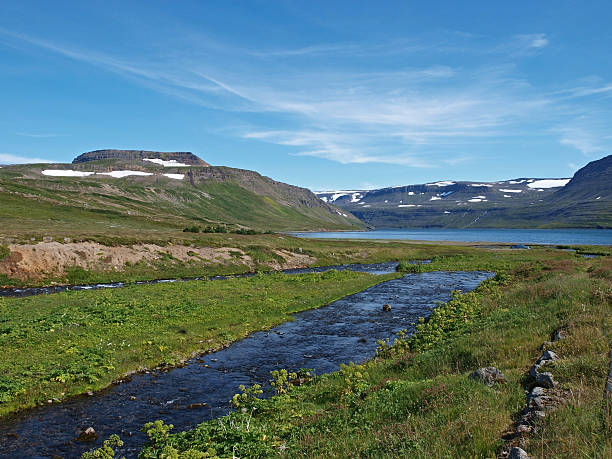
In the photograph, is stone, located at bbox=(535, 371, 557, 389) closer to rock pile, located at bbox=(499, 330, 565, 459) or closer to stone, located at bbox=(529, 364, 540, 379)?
rock pile, located at bbox=(499, 330, 565, 459)

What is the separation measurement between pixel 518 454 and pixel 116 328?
27602 millimetres

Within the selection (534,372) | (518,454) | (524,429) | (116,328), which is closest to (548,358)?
(534,372)

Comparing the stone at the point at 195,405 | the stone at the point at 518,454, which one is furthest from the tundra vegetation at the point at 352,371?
the stone at the point at 195,405

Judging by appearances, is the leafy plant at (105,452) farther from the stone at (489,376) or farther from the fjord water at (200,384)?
the stone at (489,376)

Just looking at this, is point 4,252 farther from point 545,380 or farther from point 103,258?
point 545,380

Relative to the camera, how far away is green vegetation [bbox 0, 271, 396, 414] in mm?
20016

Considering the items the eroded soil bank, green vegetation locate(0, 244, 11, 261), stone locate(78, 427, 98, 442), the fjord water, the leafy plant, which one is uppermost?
green vegetation locate(0, 244, 11, 261)

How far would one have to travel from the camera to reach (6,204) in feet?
433

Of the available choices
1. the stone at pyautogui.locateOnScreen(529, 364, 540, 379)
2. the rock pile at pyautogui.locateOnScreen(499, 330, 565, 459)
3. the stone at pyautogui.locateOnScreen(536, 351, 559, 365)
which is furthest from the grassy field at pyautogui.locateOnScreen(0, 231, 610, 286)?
the rock pile at pyautogui.locateOnScreen(499, 330, 565, 459)

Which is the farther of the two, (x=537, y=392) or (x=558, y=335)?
(x=558, y=335)

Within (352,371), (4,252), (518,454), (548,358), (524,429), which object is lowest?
(352,371)

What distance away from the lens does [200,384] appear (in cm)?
2102

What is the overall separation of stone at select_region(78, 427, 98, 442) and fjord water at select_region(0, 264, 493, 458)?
0.80 ft

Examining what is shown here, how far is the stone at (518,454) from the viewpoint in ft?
25.5
